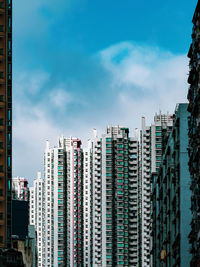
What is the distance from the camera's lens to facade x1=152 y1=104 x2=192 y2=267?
223 ft

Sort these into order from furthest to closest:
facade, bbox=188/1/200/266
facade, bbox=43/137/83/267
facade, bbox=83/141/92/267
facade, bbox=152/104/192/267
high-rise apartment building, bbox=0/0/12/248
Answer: facade, bbox=83/141/92/267 → facade, bbox=43/137/83/267 → high-rise apartment building, bbox=0/0/12/248 → facade, bbox=152/104/192/267 → facade, bbox=188/1/200/266

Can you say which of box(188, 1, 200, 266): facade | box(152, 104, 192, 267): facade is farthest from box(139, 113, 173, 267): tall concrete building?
box(188, 1, 200, 266): facade

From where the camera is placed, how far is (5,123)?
320 feet

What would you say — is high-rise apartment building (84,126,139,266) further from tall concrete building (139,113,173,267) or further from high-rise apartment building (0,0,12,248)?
high-rise apartment building (0,0,12,248)

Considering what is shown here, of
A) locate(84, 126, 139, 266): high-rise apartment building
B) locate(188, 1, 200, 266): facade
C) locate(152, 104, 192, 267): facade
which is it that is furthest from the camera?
locate(84, 126, 139, 266): high-rise apartment building

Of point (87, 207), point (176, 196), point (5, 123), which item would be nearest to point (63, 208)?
point (87, 207)

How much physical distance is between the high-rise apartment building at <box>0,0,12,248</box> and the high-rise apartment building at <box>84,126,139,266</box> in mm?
71751

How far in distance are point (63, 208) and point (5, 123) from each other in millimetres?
90279

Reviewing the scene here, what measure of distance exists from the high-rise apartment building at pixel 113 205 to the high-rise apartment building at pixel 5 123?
7175 cm

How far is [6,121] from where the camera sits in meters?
97.8

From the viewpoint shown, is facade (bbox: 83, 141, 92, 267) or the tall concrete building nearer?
the tall concrete building

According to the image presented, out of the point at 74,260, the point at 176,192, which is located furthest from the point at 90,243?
the point at 176,192

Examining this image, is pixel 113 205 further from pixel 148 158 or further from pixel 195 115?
pixel 195 115

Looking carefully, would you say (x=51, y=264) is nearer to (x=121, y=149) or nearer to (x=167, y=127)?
(x=121, y=149)
